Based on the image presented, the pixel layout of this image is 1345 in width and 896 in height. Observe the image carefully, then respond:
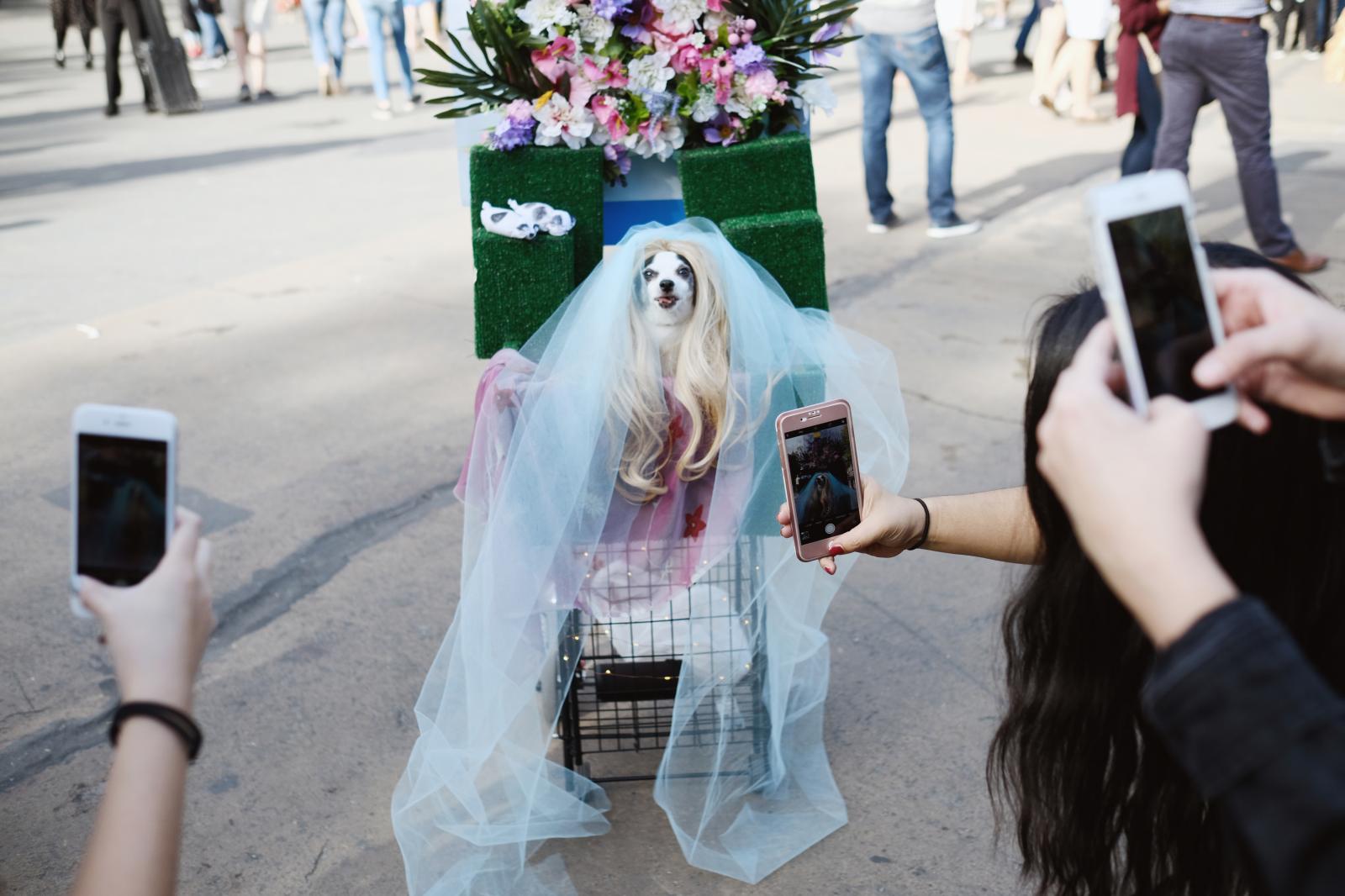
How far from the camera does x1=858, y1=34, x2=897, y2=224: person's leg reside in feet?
22.2

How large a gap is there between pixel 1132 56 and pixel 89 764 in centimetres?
580

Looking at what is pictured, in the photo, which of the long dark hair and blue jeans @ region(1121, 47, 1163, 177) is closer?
the long dark hair

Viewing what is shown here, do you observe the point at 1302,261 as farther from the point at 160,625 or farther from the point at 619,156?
the point at 160,625

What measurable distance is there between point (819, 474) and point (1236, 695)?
1.36m

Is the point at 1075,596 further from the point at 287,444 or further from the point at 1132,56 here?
the point at 1132,56

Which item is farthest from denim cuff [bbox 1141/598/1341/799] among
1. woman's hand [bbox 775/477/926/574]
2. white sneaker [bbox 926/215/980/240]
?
white sneaker [bbox 926/215/980/240]

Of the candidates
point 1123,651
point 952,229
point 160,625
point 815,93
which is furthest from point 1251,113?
point 160,625

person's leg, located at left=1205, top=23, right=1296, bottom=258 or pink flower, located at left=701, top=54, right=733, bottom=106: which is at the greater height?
pink flower, located at left=701, top=54, right=733, bottom=106

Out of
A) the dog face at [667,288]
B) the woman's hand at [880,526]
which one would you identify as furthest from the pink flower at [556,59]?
the woman's hand at [880,526]

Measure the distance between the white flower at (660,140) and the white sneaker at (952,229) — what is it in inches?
175

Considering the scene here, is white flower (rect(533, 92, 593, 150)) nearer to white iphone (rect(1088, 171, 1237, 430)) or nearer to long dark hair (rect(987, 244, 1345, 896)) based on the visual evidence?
long dark hair (rect(987, 244, 1345, 896))

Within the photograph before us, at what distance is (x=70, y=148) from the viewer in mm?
10352

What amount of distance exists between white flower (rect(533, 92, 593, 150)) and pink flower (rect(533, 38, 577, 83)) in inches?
2.0

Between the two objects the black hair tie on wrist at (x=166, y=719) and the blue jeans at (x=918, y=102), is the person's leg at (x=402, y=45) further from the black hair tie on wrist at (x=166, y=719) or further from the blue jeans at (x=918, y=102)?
the black hair tie on wrist at (x=166, y=719)
